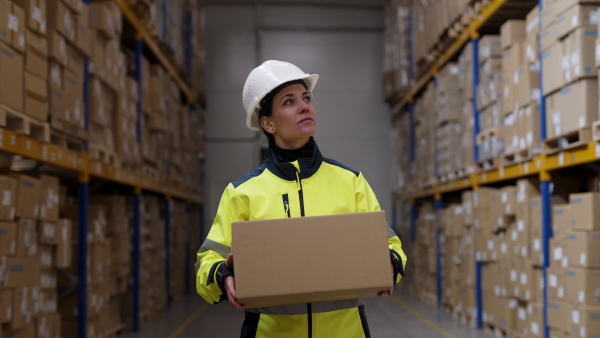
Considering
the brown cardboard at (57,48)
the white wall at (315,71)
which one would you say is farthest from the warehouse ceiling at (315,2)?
the brown cardboard at (57,48)

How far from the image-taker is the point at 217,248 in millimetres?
2105

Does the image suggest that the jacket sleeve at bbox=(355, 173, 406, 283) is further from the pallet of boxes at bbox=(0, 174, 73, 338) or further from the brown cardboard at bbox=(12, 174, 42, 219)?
the brown cardboard at bbox=(12, 174, 42, 219)

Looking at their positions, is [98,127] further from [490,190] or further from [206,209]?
[206,209]

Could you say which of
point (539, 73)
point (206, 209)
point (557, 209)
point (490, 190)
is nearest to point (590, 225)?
point (557, 209)

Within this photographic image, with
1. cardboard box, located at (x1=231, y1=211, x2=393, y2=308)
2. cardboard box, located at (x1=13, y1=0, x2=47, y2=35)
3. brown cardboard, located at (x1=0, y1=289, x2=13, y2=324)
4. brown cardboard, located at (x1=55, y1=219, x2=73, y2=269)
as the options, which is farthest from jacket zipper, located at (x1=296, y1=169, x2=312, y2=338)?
brown cardboard, located at (x1=55, y1=219, x2=73, y2=269)

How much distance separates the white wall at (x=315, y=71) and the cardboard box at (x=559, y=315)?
9098 mm

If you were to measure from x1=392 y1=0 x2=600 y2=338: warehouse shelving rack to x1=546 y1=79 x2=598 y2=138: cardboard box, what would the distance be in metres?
0.17

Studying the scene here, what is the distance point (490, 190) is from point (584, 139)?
2.63 meters

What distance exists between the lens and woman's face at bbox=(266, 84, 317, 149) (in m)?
2.21

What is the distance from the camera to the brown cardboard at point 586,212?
4918 millimetres

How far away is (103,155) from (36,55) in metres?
1.83

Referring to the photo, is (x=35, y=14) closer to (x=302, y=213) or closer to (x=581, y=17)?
(x=302, y=213)

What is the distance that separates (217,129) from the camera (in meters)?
14.7

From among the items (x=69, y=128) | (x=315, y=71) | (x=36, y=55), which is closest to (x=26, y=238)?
(x=69, y=128)
